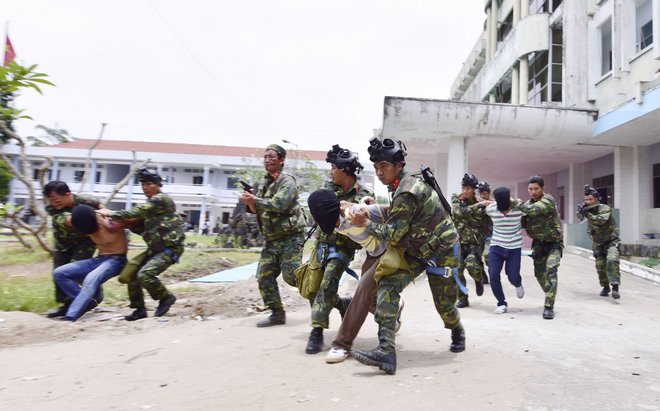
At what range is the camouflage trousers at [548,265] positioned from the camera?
506cm

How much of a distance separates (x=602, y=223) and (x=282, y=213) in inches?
201

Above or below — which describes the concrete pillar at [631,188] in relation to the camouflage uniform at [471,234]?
above

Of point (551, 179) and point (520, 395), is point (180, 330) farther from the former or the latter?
point (551, 179)

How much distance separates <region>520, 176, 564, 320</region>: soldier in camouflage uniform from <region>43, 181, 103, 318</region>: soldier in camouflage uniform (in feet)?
16.8

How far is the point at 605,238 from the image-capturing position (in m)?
6.68

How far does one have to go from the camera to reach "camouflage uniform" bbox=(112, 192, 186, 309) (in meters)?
4.58

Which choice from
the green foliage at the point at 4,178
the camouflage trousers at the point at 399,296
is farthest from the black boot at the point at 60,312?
the green foliage at the point at 4,178

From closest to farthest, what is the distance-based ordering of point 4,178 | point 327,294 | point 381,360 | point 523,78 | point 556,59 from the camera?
point 381,360
point 327,294
point 4,178
point 556,59
point 523,78

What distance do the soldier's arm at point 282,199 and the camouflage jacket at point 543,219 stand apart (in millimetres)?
2838

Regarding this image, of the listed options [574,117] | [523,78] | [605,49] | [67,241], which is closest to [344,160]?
[67,241]

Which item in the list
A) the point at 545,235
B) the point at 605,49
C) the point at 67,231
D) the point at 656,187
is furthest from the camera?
the point at 605,49

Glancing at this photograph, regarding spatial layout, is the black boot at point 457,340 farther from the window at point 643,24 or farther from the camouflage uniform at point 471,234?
the window at point 643,24

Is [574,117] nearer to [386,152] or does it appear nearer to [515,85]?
[515,85]

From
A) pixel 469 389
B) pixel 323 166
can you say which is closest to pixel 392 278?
pixel 469 389
